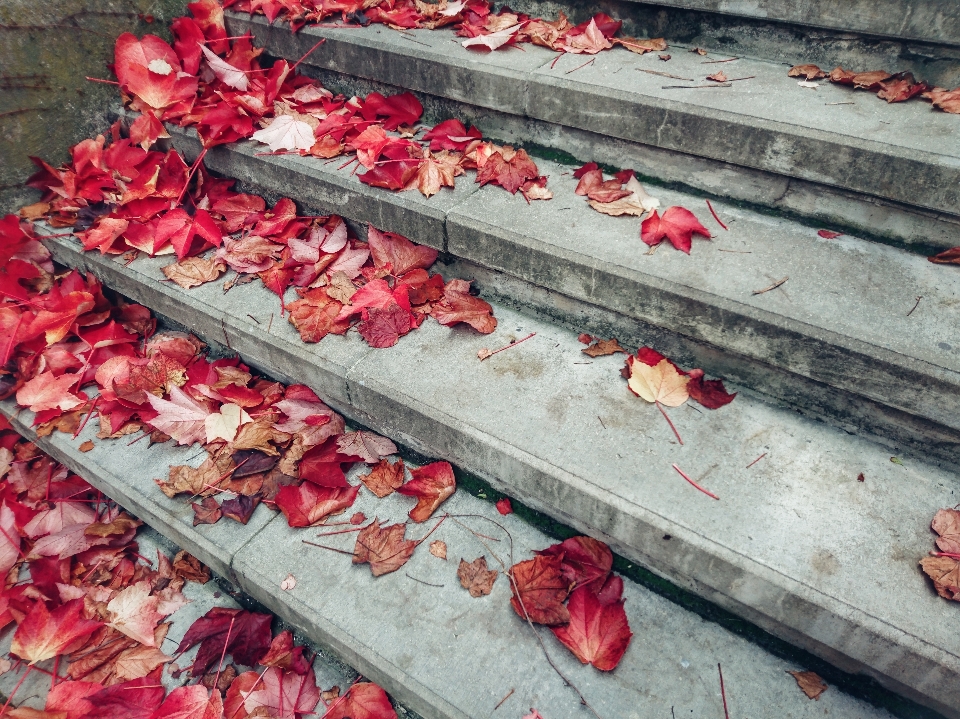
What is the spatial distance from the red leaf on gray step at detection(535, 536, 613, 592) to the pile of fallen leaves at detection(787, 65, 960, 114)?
1954 millimetres

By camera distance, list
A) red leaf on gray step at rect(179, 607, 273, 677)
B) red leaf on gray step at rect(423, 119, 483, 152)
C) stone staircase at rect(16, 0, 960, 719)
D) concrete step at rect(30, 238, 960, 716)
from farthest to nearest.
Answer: red leaf on gray step at rect(423, 119, 483, 152) < red leaf on gray step at rect(179, 607, 273, 677) < stone staircase at rect(16, 0, 960, 719) < concrete step at rect(30, 238, 960, 716)

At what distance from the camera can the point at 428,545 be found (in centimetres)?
196

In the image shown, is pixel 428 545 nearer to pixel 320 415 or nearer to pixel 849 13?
pixel 320 415

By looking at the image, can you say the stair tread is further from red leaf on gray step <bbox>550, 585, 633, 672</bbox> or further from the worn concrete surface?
red leaf on gray step <bbox>550, 585, 633, 672</bbox>

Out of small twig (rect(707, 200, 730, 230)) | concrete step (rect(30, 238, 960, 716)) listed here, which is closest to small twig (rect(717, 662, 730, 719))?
concrete step (rect(30, 238, 960, 716))

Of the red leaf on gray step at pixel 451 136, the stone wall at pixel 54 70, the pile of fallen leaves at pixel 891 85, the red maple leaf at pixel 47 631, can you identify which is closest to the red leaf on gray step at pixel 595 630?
the red maple leaf at pixel 47 631

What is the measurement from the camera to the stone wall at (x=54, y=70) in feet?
8.85

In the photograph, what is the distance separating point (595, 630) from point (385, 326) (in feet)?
4.12

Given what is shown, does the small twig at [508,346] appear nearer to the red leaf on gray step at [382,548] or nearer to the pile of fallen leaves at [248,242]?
the pile of fallen leaves at [248,242]

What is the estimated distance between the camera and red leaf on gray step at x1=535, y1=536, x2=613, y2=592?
5.93ft

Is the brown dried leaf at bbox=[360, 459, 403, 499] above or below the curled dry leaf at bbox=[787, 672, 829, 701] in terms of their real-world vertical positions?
above

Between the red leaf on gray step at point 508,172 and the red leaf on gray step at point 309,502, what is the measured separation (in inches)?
52.9

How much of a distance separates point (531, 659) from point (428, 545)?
0.49m

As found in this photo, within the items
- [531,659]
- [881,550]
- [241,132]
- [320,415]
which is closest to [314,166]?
[241,132]
